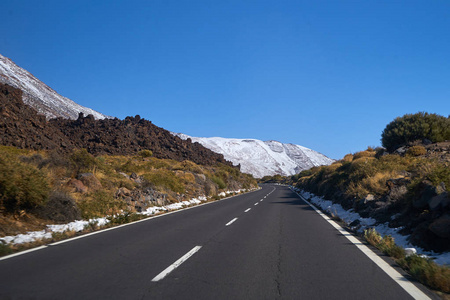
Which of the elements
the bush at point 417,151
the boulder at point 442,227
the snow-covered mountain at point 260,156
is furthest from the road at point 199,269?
the snow-covered mountain at point 260,156

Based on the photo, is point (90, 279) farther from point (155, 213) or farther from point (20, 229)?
point (155, 213)

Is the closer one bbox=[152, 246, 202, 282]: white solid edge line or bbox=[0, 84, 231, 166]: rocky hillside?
bbox=[152, 246, 202, 282]: white solid edge line

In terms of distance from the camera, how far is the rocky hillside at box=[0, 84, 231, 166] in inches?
1040

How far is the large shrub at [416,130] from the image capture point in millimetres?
23641

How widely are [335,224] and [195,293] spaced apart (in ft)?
28.8

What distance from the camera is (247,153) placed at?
171125mm

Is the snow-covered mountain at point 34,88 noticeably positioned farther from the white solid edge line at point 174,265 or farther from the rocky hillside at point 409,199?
the white solid edge line at point 174,265

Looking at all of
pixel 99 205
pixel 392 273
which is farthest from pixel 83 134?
pixel 392 273

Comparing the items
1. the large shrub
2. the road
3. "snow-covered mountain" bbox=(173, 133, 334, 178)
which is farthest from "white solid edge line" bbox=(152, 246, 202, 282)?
"snow-covered mountain" bbox=(173, 133, 334, 178)

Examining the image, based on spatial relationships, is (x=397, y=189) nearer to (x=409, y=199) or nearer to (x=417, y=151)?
(x=409, y=199)

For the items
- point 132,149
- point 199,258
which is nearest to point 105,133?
point 132,149

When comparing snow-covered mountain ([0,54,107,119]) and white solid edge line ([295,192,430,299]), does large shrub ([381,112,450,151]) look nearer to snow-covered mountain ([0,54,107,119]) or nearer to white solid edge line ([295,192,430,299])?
white solid edge line ([295,192,430,299])

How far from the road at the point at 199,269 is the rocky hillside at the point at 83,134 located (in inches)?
853

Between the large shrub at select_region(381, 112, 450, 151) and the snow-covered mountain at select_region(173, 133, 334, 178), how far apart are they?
116934mm
